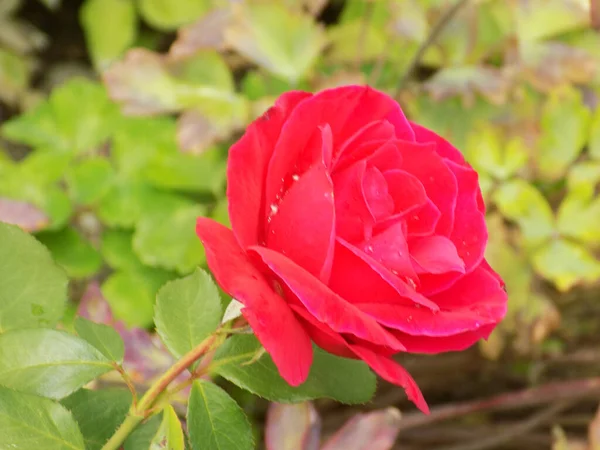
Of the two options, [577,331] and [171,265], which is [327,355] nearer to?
[171,265]

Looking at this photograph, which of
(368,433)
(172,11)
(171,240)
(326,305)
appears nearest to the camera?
(326,305)

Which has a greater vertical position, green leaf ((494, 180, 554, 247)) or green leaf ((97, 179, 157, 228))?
green leaf ((494, 180, 554, 247))

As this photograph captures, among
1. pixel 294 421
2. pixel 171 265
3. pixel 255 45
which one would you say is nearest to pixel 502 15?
pixel 255 45

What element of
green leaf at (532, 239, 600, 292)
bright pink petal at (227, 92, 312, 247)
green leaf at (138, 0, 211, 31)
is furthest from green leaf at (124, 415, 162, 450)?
green leaf at (138, 0, 211, 31)

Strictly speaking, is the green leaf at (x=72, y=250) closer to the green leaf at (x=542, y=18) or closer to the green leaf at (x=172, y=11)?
the green leaf at (x=172, y=11)

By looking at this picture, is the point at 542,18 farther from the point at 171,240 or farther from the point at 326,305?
the point at 326,305

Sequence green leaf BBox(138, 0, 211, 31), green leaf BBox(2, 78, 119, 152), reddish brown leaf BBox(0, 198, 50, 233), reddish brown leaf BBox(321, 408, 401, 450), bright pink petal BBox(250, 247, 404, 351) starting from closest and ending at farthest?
bright pink petal BBox(250, 247, 404, 351) → reddish brown leaf BBox(321, 408, 401, 450) → reddish brown leaf BBox(0, 198, 50, 233) → green leaf BBox(2, 78, 119, 152) → green leaf BBox(138, 0, 211, 31)

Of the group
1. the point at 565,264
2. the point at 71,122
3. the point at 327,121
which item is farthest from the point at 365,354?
the point at 71,122

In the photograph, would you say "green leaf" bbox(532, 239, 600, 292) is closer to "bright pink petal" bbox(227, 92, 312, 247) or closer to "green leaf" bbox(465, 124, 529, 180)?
"green leaf" bbox(465, 124, 529, 180)
